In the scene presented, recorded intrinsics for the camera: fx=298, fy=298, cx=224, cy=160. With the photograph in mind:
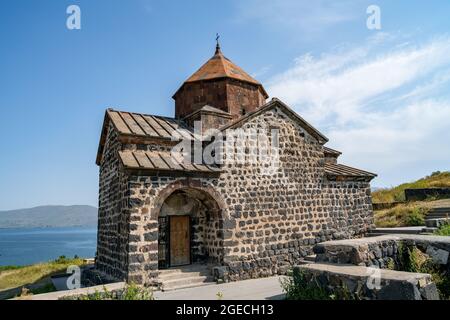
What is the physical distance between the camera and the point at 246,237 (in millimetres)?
10297

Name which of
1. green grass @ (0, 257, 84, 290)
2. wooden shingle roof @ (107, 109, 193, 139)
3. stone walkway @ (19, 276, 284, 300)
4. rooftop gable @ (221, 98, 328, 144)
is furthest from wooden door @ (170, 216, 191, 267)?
green grass @ (0, 257, 84, 290)

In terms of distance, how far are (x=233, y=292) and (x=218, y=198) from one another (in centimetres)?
306

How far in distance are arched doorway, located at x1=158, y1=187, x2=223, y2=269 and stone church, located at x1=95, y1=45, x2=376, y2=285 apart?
0.12 ft

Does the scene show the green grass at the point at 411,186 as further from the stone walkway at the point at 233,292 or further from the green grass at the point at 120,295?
the green grass at the point at 120,295

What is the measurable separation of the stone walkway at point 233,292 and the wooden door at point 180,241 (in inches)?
74.9

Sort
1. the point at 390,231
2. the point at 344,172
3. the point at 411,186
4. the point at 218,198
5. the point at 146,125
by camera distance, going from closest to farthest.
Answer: the point at 218,198, the point at 146,125, the point at 390,231, the point at 344,172, the point at 411,186

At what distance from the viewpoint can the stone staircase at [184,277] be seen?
8766mm

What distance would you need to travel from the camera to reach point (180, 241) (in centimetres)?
1071

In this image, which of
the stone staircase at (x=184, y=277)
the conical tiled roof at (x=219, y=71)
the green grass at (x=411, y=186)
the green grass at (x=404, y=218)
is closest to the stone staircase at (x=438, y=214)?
the green grass at (x=404, y=218)

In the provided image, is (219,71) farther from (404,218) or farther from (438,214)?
(438,214)

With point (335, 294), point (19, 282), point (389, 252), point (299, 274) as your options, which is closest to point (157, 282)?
point (299, 274)

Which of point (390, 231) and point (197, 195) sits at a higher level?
point (197, 195)

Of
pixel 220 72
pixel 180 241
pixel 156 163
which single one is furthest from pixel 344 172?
pixel 156 163
